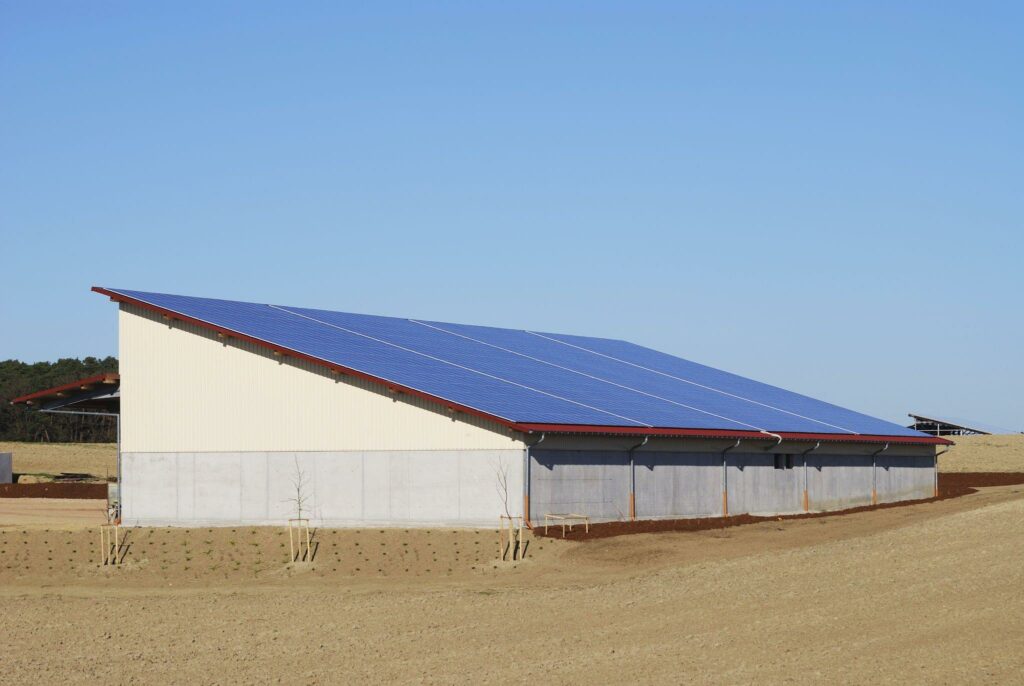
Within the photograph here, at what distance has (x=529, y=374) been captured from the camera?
45344mm

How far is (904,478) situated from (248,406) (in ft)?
91.3

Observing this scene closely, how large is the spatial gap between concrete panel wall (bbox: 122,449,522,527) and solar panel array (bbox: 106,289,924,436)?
213cm

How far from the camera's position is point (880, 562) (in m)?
29.0

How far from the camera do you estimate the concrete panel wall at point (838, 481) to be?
4778 centimetres

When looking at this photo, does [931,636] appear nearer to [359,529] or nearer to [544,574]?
[544,574]

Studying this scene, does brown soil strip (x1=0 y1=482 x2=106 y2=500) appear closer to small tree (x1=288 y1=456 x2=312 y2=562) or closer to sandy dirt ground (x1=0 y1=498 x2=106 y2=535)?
sandy dirt ground (x1=0 y1=498 x2=106 y2=535)

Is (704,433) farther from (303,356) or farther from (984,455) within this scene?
(984,455)

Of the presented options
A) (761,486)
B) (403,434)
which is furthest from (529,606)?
(761,486)

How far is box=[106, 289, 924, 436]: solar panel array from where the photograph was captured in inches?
1547

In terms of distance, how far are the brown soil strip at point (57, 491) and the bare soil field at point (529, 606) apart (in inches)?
876

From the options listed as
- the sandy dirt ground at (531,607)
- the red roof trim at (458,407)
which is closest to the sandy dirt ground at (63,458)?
the red roof trim at (458,407)

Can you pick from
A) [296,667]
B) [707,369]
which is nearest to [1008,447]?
[707,369]

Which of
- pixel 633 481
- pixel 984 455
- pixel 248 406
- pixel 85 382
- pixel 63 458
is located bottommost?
pixel 63 458

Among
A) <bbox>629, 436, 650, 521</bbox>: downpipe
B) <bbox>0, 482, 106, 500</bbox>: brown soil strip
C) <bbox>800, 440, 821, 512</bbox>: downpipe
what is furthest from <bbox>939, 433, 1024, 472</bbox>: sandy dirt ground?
<bbox>0, 482, 106, 500</bbox>: brown soil strip
